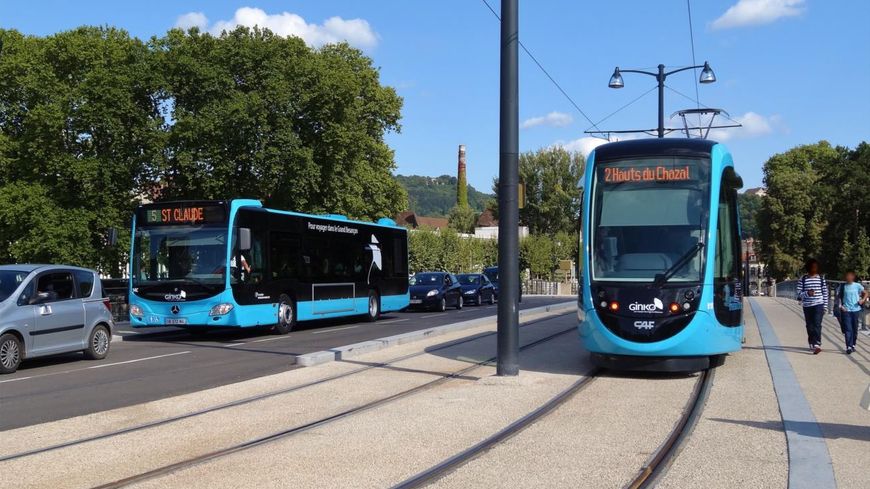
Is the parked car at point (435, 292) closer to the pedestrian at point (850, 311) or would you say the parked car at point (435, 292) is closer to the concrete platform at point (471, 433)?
the pedestrian at point (850, 311)

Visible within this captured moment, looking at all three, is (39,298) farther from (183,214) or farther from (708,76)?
(708,76)

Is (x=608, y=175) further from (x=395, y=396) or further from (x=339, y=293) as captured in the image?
(x=339, y=293)

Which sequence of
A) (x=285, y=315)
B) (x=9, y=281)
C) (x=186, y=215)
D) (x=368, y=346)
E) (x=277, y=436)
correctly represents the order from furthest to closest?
(x=285, y=315) → (x=186, y=215) → (x=368, y=346) → (x=9, y=281) → (x=277, y=436)

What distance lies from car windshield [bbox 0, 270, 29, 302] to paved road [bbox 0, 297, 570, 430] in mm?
1314

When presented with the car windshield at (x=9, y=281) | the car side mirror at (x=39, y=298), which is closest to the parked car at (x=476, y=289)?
the car side mirror at (x=39, y=298)

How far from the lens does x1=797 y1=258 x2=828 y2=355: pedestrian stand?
14.2m

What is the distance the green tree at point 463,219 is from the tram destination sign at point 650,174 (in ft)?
Result: 314

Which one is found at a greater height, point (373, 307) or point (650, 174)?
point (650, 174)

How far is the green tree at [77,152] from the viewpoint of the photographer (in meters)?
32.2

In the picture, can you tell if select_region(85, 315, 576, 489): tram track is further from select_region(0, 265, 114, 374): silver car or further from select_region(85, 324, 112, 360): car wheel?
select_region(85, 324, 112, 360): car wheel

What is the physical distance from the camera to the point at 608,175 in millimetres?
11922

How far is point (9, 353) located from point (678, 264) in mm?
10254

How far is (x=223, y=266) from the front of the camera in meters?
18.4

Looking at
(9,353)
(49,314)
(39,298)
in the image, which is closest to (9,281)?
(39,298)
